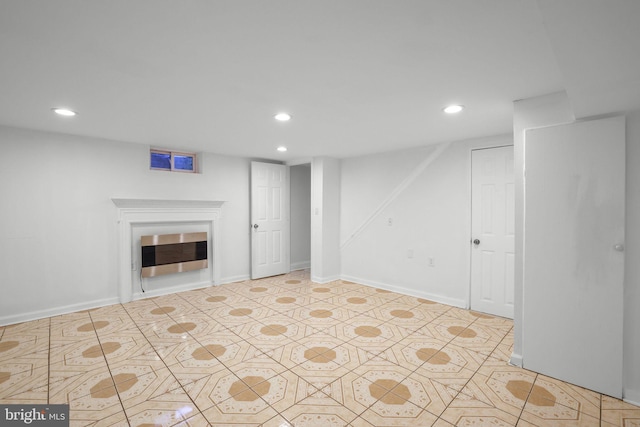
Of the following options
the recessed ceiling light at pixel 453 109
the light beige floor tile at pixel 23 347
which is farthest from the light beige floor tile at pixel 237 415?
the recessed ceiling light at pixel 453 109

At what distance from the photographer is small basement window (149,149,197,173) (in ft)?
15.5

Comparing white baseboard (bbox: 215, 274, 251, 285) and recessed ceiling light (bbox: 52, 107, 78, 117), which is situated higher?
recessed ceiling light (bbox: 52, 107, 78, 117)

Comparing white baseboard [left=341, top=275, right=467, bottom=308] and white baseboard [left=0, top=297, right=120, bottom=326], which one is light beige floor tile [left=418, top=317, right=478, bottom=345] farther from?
white baseboard [left=0, top=297, right=120, bottom=326]

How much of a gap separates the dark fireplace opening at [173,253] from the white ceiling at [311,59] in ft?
6.43

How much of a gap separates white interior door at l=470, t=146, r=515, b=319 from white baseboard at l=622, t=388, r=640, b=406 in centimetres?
158

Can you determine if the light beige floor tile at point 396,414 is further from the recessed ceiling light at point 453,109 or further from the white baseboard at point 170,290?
the white baseboard at point 170,290

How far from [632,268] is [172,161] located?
550 cm

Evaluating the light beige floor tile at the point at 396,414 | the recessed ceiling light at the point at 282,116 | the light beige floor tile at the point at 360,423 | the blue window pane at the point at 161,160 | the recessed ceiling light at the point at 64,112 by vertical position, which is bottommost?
the light beige floor tile at the point at 396,414

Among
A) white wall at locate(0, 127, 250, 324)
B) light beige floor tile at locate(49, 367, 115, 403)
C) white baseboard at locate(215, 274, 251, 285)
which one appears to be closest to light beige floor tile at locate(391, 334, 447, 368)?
light beige floor tile at locate(49, 367, 115, 403)

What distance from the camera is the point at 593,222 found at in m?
2.23

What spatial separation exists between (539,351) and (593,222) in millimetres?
1107

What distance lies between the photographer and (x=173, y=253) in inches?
186

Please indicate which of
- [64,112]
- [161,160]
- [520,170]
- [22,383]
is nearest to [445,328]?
[520,170]

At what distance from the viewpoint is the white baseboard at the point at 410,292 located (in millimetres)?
4164
